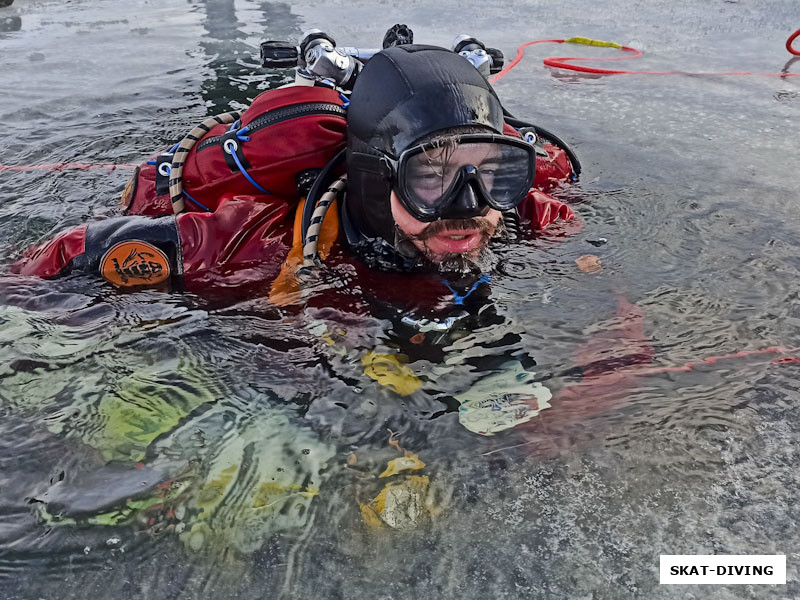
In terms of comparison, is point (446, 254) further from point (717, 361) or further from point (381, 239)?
point (717, 361)

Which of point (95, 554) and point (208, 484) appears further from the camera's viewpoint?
point (208, 484)

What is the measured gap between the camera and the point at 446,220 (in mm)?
2223

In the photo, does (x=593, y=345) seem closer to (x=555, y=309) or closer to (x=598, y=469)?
(x=555, y=309)

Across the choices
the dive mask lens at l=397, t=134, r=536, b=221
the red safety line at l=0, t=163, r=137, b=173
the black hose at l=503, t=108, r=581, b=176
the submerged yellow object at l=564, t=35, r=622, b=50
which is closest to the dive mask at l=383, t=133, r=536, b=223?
the dive mask lens at l=397, t=134, r=536, b=221

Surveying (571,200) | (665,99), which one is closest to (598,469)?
(571,200)

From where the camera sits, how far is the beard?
223cm

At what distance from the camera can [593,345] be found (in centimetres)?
220

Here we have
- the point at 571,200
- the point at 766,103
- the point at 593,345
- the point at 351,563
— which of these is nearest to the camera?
the point at 351,563

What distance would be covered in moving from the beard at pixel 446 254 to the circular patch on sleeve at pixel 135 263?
0.90 m

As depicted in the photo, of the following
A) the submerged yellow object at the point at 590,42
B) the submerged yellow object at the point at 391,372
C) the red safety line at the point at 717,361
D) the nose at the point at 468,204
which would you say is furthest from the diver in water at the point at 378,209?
the submerged yellow object at the point at 590,42

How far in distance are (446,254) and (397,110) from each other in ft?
1.71

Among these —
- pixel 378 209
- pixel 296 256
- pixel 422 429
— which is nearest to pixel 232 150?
pixel 296 256

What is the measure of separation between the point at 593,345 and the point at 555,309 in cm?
27

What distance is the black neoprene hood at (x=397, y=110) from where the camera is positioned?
2154 millimetres
